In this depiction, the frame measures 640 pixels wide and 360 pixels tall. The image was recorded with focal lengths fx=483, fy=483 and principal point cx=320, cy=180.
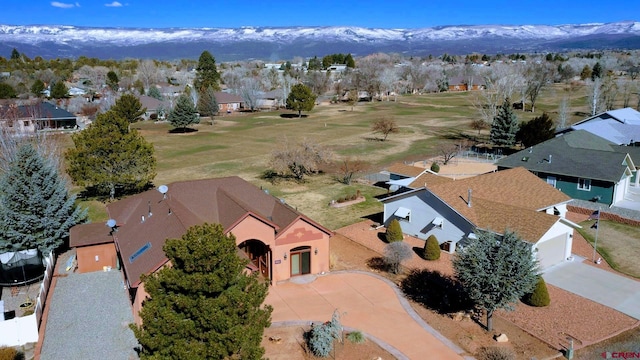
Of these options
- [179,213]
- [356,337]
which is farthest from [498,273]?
[179,213]

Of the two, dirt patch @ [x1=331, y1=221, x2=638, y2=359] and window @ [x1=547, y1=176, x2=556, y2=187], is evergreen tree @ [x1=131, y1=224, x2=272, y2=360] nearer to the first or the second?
dirt patch @ [x1=331, y1=221, x2=638, y2=359]

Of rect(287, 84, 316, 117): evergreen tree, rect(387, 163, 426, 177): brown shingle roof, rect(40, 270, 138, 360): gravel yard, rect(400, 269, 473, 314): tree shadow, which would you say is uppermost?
rect(287, 84, 316, 117): evergreen tree

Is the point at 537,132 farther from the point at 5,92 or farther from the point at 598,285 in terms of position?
the point at 5,92

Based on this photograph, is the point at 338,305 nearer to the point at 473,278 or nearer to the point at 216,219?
the point at 473,278

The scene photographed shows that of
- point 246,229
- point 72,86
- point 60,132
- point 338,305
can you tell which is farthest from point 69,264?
point 72,86

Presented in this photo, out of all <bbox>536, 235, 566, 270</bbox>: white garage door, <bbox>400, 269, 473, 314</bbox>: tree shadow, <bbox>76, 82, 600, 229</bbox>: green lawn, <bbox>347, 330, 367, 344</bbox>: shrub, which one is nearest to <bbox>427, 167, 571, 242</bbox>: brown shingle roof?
<bbox>536, 235, 566, 270</bbox>: white garage door

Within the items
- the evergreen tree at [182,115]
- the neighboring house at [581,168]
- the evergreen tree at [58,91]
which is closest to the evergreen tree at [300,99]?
the evergreen tree at [182,115]

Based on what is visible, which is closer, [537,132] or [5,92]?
[537,132]
